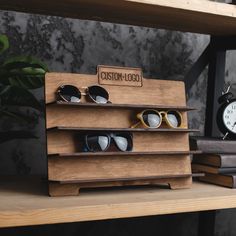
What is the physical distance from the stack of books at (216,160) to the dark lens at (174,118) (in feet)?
0.42

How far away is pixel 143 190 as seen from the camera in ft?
3.81

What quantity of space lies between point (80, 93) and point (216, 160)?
17.3 inches

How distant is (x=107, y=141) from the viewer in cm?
111

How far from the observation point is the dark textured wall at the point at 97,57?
153 cm

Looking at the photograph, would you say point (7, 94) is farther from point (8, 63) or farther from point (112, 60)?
point (112, 60)

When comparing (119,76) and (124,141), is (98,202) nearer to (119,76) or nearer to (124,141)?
(124,141)

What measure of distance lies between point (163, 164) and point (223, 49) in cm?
53

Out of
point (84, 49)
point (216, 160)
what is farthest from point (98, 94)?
point (84, 49)

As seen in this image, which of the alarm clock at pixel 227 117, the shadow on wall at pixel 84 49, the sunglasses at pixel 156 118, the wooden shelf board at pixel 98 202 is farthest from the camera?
the shadow on wall at pixel 84 49

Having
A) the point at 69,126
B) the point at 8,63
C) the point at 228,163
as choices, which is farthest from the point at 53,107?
the point at 228,163

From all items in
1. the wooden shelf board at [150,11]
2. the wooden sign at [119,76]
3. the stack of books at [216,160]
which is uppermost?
the wooden shelf board at [150,11]

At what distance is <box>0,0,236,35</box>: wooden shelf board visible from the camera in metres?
1.17

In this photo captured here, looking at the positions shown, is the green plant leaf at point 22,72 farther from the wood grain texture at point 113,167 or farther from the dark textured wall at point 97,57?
the dark textured wall at point 97,57

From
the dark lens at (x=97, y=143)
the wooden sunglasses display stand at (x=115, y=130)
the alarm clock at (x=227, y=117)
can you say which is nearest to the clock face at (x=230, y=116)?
the alarm clock at (x=227, y=117)
